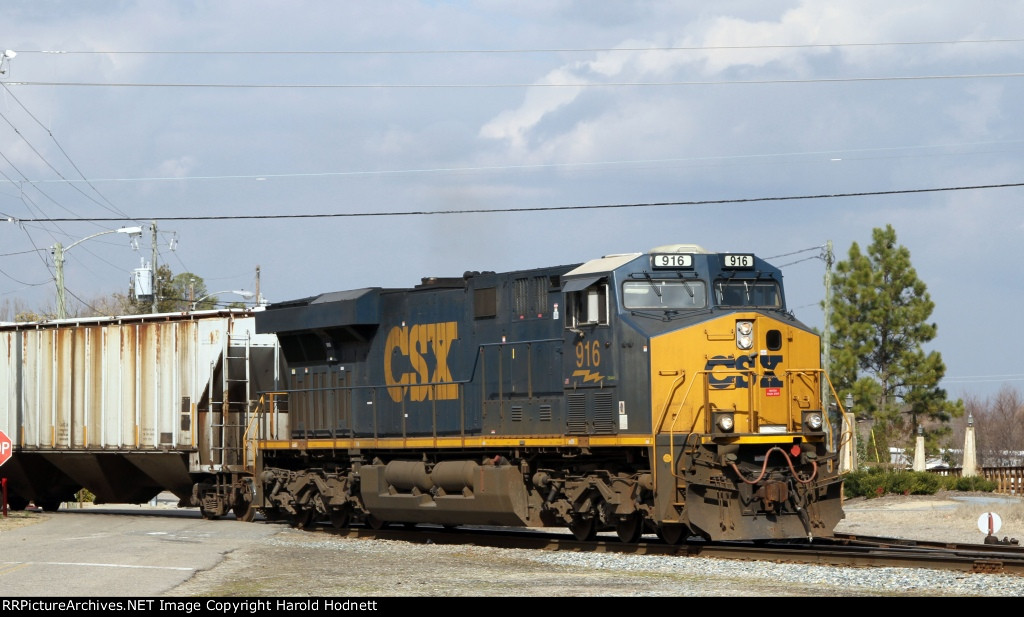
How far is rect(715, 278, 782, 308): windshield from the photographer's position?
16.6 metres

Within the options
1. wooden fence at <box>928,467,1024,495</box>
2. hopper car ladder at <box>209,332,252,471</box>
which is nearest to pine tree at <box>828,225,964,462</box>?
wooden fence at <box>928,467,1024,495</box>

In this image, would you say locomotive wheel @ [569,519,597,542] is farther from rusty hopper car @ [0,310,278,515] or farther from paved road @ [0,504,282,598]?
rusty hopper car @ [0,310,278,515]

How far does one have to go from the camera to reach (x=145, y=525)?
22.0m

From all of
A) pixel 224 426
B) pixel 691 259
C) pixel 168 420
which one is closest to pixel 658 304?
pixel 691 259

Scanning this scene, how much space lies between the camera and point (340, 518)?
831 inches

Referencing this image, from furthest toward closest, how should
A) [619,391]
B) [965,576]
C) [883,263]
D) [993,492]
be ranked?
[883,263], [993,492], [619,391], [965,576]

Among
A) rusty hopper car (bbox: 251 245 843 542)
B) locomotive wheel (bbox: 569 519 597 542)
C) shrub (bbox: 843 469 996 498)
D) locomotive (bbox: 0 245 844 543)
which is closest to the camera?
rusty hopper car (bbox: 251 245 843 542)

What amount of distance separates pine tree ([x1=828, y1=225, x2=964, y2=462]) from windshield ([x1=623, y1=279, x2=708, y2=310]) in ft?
107

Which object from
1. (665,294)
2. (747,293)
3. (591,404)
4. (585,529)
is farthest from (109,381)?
(747,293)

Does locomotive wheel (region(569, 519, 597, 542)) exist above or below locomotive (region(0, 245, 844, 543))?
below

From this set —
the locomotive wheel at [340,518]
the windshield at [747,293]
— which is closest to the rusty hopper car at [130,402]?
the locomotive wheel at [340,518]
